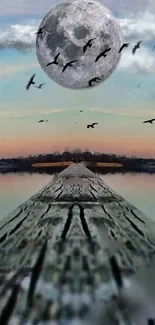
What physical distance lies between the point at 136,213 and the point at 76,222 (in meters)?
3.11

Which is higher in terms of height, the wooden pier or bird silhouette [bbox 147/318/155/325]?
the wooden pier

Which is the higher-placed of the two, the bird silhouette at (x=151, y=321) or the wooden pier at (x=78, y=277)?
the wooden pier at (x=78, y=277)

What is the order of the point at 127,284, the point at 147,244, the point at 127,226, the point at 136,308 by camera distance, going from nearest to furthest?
1. the point at 136,308
2. the point at 127,284
3. the point at 147,244
4. the point at 127,226

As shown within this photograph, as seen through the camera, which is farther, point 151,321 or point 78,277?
point 78,277

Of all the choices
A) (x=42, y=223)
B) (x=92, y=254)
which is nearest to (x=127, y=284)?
(x=92, y=254)

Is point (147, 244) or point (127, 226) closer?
point (147, 244)

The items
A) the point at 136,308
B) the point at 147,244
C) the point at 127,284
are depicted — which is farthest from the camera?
the point at 147,244

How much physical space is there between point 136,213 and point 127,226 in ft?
9.98

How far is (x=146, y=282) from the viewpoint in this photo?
227 inches

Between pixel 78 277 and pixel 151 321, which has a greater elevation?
pixel 78 277

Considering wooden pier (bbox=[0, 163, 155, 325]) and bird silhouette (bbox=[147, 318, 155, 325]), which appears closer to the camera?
bird silhouette (bbox=[147, 318, 155, 325])

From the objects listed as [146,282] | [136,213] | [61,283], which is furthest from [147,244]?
[136,213]

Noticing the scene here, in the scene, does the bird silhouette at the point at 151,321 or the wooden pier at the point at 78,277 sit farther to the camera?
the wooden pier at the point at 78,277

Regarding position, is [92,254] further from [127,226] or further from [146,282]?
[127,226]
